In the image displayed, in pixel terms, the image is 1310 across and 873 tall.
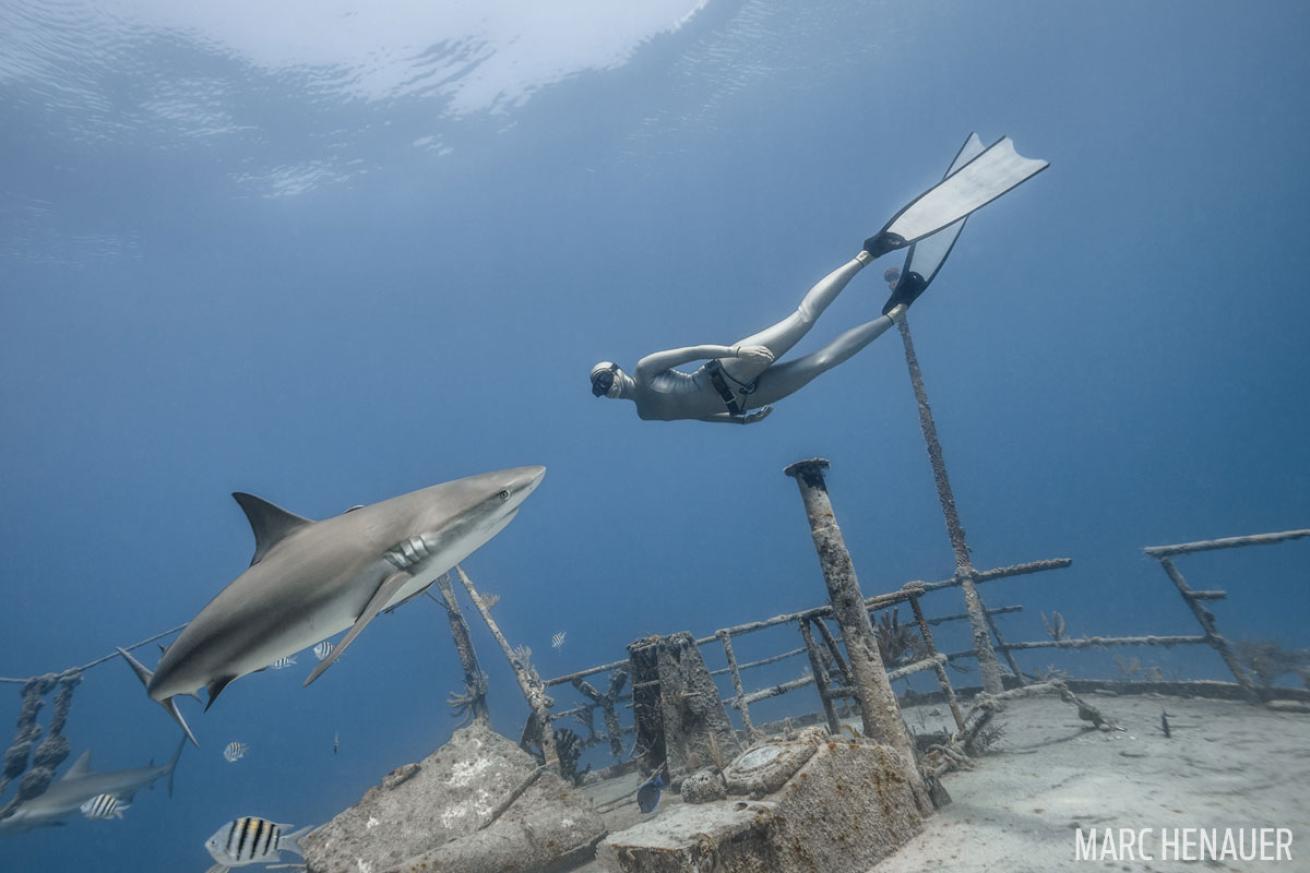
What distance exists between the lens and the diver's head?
6148mm

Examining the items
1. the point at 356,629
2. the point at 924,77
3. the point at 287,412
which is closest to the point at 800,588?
the point at 924,77

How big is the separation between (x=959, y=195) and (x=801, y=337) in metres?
2.66

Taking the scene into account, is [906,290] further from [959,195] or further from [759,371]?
[759,371]

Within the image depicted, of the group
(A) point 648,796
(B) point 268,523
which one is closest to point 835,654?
(A) point 648,796

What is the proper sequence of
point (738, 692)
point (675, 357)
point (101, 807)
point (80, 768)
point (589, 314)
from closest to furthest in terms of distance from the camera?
point (675, 357)
point (738, 692)
point (101, 807)
point (80, 768)
point (589, 314)

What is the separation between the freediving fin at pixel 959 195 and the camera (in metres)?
6.48

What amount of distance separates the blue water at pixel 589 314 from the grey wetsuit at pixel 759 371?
1782 cm

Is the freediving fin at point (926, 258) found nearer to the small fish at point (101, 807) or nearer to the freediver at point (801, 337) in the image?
the freediver at point (801, 337)

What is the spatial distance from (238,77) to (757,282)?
227ft

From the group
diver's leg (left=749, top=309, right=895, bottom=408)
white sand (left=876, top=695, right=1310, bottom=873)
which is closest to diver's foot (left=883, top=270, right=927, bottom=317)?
diver's leg (left=749, top=309, right=895, bottom=408)

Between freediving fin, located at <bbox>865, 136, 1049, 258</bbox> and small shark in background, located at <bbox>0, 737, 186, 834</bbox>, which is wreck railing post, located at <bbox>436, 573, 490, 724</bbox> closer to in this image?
small shark in background, located at <bbox>0, 737, 186, 834</bbox>

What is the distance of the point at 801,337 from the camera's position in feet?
21.6

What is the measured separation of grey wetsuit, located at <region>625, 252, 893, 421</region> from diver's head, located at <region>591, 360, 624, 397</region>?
343mm

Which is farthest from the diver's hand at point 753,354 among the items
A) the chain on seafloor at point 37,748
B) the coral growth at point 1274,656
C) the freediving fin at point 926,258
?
the chain on seafloor at point 37,748
